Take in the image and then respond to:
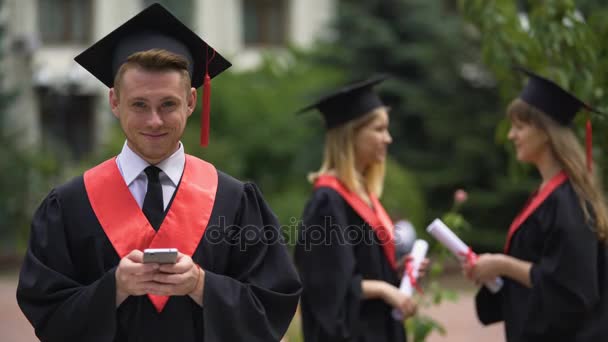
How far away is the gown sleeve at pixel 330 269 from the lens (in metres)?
3.87

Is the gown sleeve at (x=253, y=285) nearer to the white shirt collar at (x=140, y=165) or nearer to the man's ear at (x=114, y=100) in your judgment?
the white shirt collar at (x=140, y=165)

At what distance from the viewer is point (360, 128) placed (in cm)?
423

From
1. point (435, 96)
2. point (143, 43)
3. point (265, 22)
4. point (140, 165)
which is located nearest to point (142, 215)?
point (140, 165)

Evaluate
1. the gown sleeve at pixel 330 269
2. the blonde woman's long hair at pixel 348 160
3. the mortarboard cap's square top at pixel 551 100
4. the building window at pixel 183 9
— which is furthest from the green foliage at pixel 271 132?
the mortarboard cap's square top at pixel 551 100

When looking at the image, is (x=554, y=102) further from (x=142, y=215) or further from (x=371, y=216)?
(x=142, y=215)

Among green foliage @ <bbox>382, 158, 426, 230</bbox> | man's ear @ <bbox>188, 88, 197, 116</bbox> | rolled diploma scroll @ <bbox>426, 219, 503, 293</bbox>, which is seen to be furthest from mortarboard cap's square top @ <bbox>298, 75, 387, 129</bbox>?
green foliage @ <bbox>382, 158, 426, 230</bbox>

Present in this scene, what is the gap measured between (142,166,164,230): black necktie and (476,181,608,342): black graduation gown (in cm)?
188

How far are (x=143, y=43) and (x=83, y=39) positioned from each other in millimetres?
21874

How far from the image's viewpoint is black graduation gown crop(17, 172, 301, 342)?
245 centimetres

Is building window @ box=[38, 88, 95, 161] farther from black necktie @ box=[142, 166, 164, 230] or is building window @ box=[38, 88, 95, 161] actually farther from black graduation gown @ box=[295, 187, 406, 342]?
black necktie @ box=[142, 166, 164, 230]

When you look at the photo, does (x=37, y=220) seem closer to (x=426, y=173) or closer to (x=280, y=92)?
(x=426, y=173)

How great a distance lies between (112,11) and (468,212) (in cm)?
1203

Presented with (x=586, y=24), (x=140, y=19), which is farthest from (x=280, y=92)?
(x=140, y=19)

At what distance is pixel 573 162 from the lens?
3795 mm
